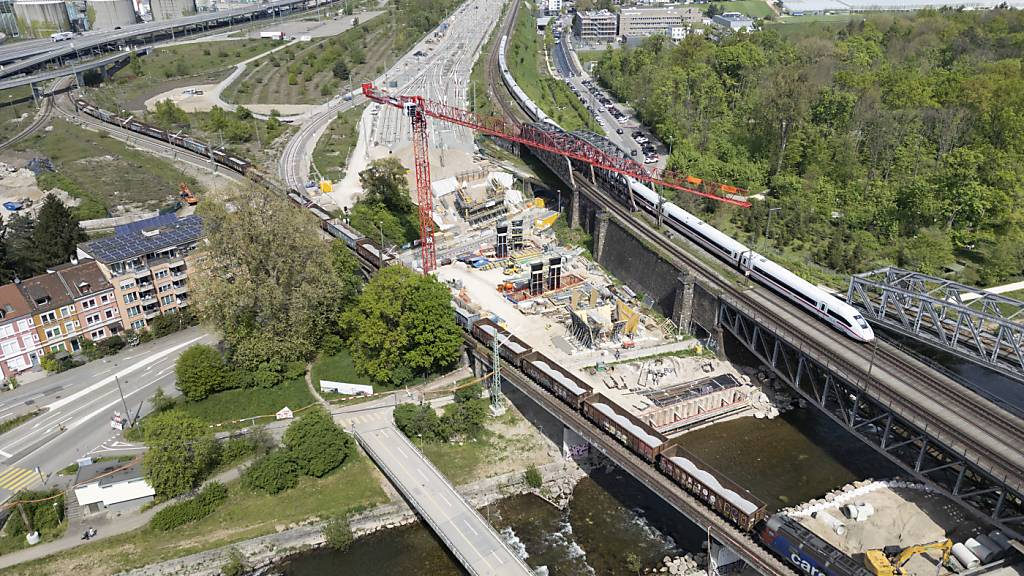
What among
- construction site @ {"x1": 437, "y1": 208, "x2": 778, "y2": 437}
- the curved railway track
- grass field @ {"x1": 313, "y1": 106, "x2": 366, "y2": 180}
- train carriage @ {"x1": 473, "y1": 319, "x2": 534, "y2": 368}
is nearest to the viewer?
the curved railway track

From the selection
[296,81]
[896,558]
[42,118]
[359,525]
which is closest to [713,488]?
[896,558]

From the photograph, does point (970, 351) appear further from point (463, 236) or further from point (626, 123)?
point (626, 123)

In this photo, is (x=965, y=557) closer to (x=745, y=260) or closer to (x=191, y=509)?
(x=745, y=260)

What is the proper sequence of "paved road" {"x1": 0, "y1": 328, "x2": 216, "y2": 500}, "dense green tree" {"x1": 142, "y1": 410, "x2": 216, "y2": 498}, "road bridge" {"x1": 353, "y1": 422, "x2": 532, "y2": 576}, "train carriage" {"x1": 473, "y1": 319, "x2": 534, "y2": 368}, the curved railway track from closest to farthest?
"road bridge" {"x1": 353, "y1": 422, "x2": 532, "y2": 576}
the curved railway track
"dense green tree" {"x1": 142, "y1": 410, "x2": 216, "y2": 498}
"paved road" {"x1": 0, "y1": 328, "x2": 216, "y2": 500}
"train carriage" {"x1": 473, "y1": 319, "x2": 534, "y2": 368}

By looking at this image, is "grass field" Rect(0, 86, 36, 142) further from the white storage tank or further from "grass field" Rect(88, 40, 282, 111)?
the white storage tank

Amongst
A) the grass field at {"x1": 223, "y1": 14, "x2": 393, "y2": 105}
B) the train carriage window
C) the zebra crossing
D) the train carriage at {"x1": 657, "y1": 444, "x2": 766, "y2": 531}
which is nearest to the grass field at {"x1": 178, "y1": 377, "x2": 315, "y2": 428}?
the zebra crossing

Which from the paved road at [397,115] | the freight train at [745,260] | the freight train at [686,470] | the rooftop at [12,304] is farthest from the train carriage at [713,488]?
the paved road at [397,115]

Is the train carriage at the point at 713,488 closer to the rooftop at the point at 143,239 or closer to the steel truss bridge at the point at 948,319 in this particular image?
the steel truss bridge at the point at 948,319
